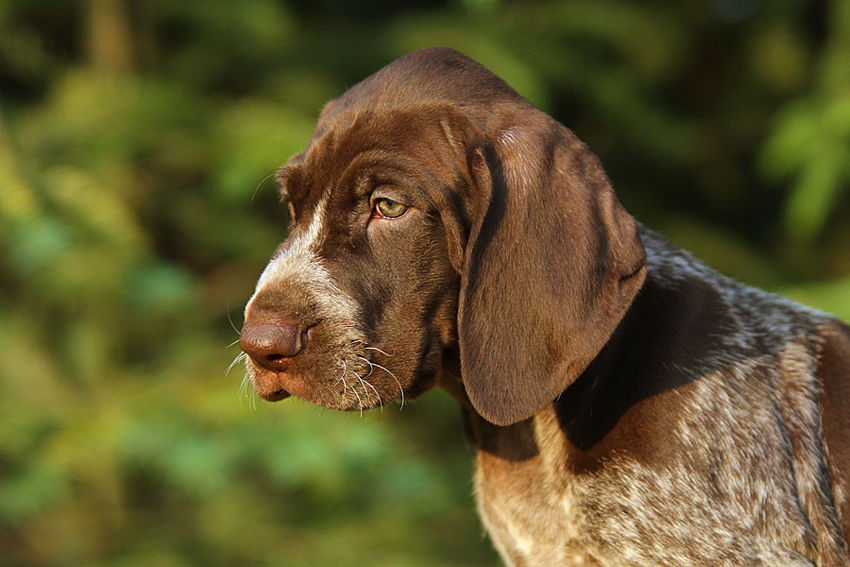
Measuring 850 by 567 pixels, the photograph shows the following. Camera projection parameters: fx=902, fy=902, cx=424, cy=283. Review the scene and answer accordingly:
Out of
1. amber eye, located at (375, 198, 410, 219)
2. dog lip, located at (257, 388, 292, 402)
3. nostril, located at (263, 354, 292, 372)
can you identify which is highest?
amber eye, located at (375, 198, 410, 219)

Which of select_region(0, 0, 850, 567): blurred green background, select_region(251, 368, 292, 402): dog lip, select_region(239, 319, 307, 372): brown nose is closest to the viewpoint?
select_region(239, 319, 307, 372): brown nose

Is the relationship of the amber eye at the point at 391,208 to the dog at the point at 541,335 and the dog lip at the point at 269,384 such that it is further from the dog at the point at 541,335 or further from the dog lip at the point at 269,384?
the dog lip at the point at 269,384

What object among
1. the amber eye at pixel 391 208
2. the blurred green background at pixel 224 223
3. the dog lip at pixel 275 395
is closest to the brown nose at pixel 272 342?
the dog lip at pixel 275 395

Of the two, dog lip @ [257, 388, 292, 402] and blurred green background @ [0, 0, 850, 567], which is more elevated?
dog lip @ [257, 388, 292, 402]

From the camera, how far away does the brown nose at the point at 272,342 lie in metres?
2.42

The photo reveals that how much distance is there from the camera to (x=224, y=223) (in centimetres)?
583

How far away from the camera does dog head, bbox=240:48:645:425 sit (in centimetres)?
246

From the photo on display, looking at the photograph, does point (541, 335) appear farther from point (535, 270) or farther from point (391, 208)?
point (391, 208)

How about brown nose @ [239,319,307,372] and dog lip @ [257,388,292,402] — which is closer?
brown nose @ [239,319,307,372]

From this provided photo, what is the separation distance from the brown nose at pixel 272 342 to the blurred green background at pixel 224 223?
1.96 meters

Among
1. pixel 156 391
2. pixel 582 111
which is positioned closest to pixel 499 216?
pixel 156 391

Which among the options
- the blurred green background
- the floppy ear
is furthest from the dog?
the blurred green background

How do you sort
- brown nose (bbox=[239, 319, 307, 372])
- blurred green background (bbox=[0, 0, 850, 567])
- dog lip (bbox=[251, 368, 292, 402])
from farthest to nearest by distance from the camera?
blurred green background (bbox=[0, 0, 850, 567]) → dog lip (bbox=[251, 368, 292, 402]) → brown nose (bbox=[239, 319, 307, 372])

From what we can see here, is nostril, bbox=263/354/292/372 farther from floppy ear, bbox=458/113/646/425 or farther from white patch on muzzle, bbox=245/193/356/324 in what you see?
floppy ear, bbox=458/113/646/425
